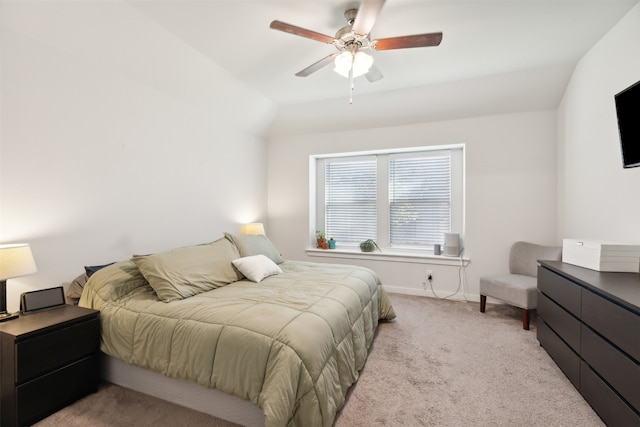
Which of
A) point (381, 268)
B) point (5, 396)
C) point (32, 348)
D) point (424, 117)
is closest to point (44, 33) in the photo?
point (32, 348)

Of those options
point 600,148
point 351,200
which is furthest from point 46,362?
point 600,148

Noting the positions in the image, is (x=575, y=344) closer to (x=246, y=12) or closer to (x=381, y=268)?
(x=381, y=268)

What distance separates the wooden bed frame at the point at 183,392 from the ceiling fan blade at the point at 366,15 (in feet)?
7.73

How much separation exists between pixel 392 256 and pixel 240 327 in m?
3.07

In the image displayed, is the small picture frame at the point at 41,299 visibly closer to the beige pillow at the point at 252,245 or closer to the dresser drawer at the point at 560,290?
the beige pillow at the point at 252,245

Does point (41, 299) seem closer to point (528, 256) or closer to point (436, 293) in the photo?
point (436, 293)

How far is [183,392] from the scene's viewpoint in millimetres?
1789

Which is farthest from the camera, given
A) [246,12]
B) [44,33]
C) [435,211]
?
[435,211]

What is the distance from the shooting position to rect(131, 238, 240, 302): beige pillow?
213 centimetres

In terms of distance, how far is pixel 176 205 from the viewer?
329 centimetres

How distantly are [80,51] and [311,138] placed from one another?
9.81ft

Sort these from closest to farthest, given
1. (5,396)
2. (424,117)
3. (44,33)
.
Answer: (5,396)
(44,33)
(424,117)

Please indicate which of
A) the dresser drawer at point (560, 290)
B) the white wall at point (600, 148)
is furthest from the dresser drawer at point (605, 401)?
the white wall at point (600, 148)

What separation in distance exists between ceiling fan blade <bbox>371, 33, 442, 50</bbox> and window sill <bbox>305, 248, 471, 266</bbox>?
2.78m
